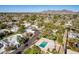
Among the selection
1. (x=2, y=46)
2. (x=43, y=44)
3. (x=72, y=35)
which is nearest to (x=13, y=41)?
(x=2, y=46)

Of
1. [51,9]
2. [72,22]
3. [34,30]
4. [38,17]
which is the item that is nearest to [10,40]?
[34,30]

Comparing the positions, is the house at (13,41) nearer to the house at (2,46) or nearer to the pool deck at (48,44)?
the house at (2,46)

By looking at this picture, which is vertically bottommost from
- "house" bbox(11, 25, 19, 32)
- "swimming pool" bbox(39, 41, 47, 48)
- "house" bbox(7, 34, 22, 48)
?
"swimming pool" bbox(39, 41, 47, 48)

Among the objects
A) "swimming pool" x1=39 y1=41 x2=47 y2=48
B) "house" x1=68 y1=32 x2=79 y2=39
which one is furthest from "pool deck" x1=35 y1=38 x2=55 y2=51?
"house" x1=68 y1=32 x2=79 y2=39

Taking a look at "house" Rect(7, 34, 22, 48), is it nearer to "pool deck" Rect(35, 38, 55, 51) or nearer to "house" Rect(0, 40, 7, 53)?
"house" Rect(0, 40, 7, 53)

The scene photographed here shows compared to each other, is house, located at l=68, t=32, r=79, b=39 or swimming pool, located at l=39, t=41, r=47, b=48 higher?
house, located at l=68, t=32, r=79, b=39

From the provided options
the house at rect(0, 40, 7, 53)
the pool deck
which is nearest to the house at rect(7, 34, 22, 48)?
the house at rect(0, 40, 7, 53)

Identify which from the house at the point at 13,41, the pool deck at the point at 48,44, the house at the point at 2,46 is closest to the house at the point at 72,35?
the pool deck at the point at 48,44

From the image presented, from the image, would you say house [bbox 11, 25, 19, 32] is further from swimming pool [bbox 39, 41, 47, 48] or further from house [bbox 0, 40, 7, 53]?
swimming pool [bbox 39, 41, 47, 48]

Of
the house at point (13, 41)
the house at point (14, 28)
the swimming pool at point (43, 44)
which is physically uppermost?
the house at point (14, 28)

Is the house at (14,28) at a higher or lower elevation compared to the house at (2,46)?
higher

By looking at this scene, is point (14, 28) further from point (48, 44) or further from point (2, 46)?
point (48, 44)

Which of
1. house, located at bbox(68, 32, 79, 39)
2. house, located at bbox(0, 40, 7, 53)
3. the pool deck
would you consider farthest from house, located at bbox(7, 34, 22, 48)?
house, located at bbox(68, 32, 79, 39)
